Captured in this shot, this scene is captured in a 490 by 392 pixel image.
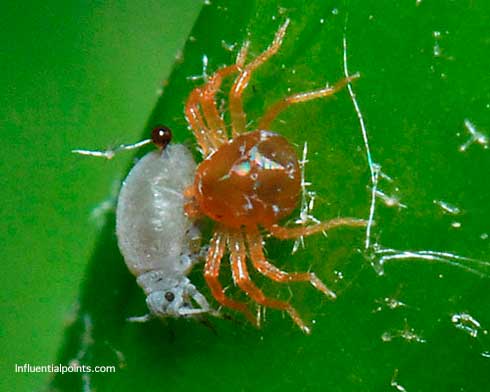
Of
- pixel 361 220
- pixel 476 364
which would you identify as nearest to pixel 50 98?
pixel 361 220

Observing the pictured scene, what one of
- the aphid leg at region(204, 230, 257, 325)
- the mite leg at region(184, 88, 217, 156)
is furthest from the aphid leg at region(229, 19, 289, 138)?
the aphid leg at region(204, 230, 257, 325)

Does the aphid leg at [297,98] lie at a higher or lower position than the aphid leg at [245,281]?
higher

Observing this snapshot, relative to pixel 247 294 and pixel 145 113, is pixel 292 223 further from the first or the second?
pixel 145 113

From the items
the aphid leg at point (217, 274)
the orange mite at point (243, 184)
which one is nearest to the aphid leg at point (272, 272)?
the orange mite at point (243, 184)

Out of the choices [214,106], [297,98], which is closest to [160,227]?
[214,106]

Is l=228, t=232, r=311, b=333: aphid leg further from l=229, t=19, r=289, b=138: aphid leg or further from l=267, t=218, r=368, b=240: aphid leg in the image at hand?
l=229, t=19, r=289, b=138: aphid leg

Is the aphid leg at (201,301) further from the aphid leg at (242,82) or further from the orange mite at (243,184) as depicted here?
Answer: the aphid leg at (242,82)
